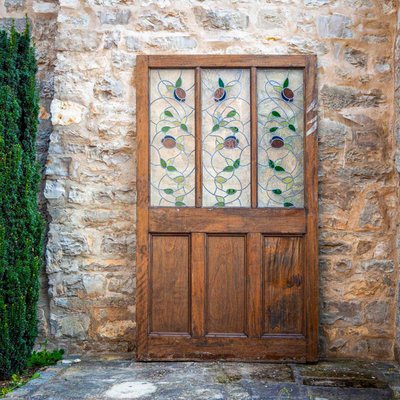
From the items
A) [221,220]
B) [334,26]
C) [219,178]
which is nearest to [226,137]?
[219,178]

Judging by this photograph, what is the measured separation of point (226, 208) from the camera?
4422mm

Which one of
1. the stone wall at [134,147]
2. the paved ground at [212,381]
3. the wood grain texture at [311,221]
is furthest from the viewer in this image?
the stone wall at [134,147]

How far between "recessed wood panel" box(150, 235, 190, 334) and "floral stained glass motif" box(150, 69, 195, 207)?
294mm

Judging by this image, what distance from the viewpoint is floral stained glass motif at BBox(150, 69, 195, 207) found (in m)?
4.47

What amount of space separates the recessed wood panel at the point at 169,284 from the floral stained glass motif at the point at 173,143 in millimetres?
294

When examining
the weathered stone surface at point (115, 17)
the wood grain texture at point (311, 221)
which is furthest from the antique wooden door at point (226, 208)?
the weathered stone surface at point (115, 17)

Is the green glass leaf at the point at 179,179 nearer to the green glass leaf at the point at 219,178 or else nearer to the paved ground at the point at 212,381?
the green glass leaf at the point at 219,178

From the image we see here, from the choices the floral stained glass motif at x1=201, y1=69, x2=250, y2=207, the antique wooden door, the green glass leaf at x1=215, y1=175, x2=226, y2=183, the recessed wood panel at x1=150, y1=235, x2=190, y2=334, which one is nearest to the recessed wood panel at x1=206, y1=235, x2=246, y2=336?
the antique wooden door

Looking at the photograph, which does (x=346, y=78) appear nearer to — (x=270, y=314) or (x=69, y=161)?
(x=270, y=314)

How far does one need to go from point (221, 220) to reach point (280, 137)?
72 cm

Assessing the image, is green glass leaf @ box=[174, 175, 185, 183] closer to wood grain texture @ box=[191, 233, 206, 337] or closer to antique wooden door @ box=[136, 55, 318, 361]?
antique wooden door @ box=[136, 55, 318, 361]

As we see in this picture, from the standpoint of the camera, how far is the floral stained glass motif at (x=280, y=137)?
14.6 feet

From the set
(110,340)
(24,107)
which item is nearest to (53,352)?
(110,340)

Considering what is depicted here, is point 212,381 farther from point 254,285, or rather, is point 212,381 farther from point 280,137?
point 280,137
